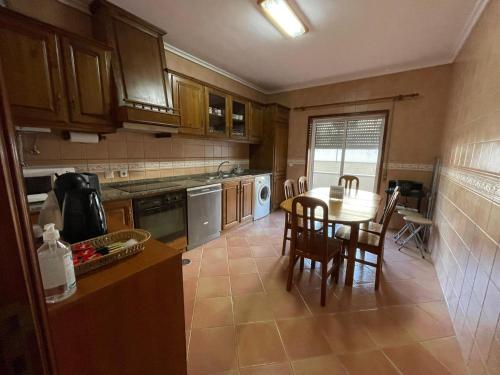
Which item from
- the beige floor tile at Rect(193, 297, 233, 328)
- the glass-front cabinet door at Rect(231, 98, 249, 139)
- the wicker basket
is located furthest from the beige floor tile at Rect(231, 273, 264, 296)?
the glass-front cabinet door at Rect(231, 98, 249, 139)

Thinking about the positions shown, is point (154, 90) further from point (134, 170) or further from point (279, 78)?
point (279, 78)

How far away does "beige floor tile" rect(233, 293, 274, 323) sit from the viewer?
163 centimetres

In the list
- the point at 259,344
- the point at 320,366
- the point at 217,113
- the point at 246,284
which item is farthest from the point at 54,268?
the point at 217,113

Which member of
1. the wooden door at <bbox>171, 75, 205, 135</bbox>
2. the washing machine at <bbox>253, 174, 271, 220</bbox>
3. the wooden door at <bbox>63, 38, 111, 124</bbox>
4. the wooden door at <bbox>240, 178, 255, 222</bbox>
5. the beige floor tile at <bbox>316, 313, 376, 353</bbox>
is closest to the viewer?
the beige floor tile at <bbox>316, 313, 376, 353</bbox>

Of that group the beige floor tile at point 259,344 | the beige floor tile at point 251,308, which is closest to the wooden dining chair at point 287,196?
the beige floor tile at point 251,308

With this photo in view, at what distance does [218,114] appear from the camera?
326cm

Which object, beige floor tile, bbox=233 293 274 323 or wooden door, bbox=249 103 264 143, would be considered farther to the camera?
wooden door, bbox=249 103 264 143

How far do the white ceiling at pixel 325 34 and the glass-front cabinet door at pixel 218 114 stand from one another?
0.52 metres

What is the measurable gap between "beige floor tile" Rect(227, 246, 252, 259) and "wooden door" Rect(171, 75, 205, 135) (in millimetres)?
1636

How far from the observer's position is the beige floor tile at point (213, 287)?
1.89m

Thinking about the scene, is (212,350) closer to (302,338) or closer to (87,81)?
(302,338)

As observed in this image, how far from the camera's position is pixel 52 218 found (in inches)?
37.5

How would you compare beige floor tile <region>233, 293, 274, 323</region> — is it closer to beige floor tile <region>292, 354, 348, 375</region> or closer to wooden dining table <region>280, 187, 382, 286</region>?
beige floor tile <region>292, 354, 348, 375</region>

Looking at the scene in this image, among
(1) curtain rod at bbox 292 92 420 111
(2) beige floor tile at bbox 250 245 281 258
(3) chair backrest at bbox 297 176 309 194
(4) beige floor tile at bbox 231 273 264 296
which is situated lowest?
(4) beige floor tile at bbox 231 273 264 296
